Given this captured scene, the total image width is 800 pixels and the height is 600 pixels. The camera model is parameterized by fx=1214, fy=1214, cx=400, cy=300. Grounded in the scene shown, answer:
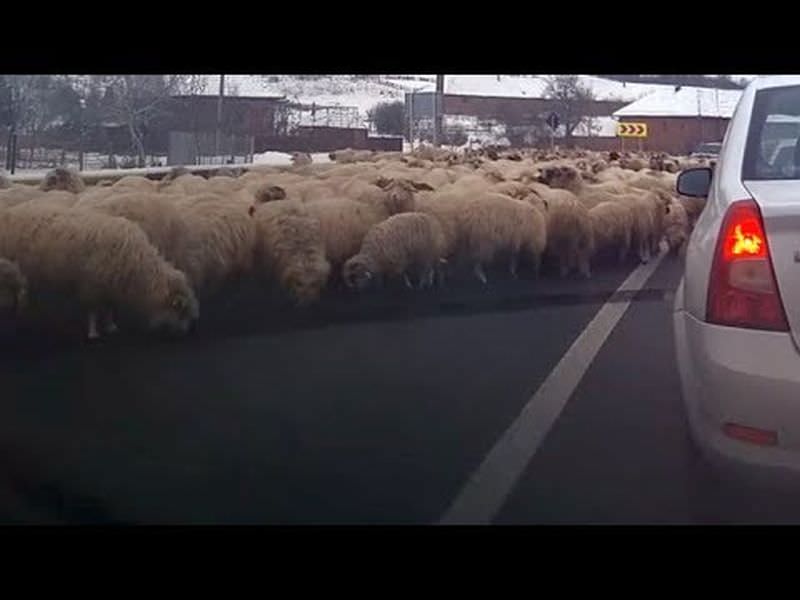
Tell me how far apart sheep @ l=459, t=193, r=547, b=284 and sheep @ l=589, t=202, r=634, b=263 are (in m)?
0.34

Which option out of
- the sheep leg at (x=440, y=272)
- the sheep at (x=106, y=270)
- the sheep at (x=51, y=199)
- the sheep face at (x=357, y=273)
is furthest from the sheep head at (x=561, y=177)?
the sheep at (x=51, y=199)

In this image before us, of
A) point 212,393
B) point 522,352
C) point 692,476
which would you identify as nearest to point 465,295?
point 522,352

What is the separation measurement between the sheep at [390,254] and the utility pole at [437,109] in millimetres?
482

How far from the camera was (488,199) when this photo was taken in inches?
304

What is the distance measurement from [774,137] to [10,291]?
4.01 meters

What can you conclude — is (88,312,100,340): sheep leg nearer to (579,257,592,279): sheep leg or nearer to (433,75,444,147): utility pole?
(433,75,444,147): utility pole

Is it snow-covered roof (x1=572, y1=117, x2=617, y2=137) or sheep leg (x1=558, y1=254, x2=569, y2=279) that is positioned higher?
snow-covered roof (x1=572, y1=117, x2=617, y2=137)

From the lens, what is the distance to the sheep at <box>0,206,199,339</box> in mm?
6617

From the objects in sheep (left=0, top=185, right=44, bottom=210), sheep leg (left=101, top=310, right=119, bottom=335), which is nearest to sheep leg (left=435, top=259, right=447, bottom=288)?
sheep leg (left=101, top=310, right=119, bottom=335)

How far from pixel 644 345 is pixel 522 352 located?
2.32ft

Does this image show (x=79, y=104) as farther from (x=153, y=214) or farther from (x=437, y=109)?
(x=437, y=109)

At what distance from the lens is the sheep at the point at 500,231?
7602 mm

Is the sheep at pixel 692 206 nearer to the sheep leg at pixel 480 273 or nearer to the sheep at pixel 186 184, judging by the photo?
the sheep leg at pixel 480 273
